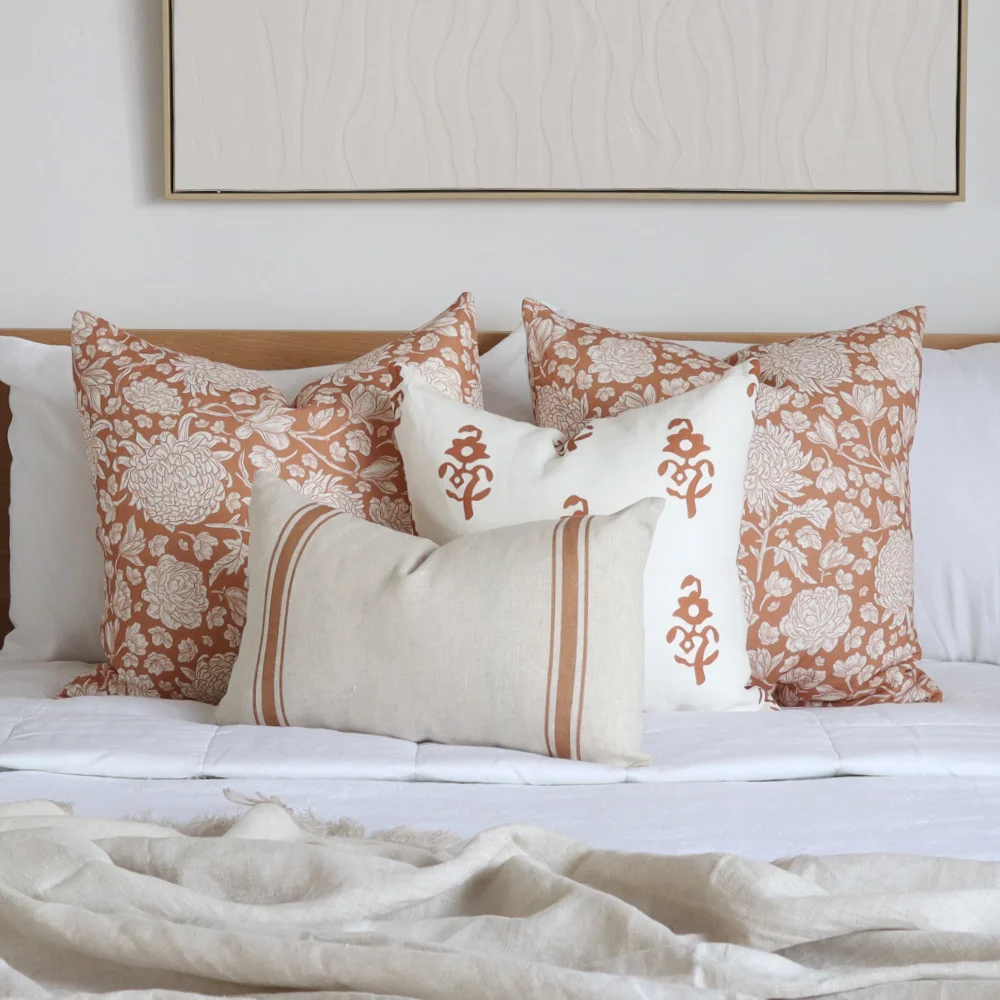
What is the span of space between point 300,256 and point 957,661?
1214 mm

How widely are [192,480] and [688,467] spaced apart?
60cm

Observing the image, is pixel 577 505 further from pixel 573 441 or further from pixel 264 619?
pixel 264 619

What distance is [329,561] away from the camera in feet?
4.00

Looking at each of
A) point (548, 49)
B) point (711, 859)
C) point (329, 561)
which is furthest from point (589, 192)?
point (711, 859)

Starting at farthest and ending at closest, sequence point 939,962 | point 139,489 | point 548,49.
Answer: point 548,49 < point 139,489 < point 939,962

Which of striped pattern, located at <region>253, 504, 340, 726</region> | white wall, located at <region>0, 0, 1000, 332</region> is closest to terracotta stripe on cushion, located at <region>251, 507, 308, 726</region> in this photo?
striped pattern, located at <region>253, 504, 340, 726</region>

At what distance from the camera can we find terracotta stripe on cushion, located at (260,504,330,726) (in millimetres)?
1228

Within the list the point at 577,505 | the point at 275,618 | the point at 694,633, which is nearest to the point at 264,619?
the point at 275,618

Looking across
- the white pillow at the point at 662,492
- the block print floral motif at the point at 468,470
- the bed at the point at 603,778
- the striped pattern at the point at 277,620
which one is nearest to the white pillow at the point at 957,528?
the bed at the point at 603,778

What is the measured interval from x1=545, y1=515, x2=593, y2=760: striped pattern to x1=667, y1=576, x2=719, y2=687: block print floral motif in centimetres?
21

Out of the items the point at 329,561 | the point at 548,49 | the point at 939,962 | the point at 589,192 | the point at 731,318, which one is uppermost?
the point at 548,49

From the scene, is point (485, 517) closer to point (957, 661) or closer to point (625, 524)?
point (625, 524)

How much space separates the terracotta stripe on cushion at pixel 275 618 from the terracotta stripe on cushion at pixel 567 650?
29 centimetres

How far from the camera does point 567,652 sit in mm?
1140
